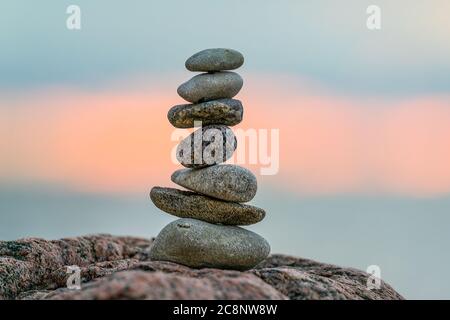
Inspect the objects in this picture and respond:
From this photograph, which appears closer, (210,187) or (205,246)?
(205,246)

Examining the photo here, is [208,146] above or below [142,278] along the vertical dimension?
above

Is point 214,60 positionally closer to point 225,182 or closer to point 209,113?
point 209,113

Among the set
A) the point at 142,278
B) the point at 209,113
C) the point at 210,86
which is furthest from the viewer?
the point at 210,86

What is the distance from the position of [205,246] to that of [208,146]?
95.6 inches

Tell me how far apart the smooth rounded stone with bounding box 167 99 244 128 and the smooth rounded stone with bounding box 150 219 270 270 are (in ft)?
8.27

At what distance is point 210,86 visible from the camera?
1597cm

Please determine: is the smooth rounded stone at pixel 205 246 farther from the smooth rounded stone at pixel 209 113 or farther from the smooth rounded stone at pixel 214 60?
the smooth rounded stone at pixel 214 60

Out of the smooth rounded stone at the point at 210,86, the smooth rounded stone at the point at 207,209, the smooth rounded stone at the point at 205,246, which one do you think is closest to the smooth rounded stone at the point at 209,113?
the smooth rounded stone at the point at 210,86

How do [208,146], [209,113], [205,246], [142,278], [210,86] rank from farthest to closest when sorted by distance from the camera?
[210,86] → [209,113] → [208,146] → [205,246] → [142,278]

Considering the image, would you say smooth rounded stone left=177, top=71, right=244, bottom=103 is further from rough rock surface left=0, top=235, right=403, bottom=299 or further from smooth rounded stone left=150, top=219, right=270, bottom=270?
rough rock surface left=0, top=235, right=403, bottom=299

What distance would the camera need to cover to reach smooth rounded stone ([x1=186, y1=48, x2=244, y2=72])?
15992mm

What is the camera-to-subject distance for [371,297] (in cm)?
1401

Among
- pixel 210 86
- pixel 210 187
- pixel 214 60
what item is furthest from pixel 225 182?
pixel 214 60
